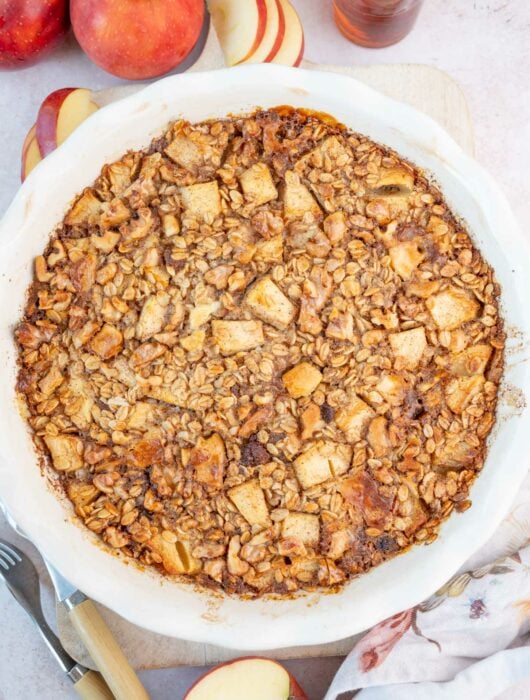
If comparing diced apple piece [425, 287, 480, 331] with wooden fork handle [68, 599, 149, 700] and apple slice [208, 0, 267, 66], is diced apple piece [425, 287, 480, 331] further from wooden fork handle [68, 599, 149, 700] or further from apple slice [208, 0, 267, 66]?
wooden fork handle [68, 599, 149, 700]

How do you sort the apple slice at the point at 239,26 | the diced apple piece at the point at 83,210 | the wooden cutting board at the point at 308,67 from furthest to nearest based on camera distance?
the wooden cutting board at the point at 308,67
the apple slice at the point at 239,26
the diced apple piece at the point at 83,210

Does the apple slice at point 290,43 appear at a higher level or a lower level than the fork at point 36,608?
higher

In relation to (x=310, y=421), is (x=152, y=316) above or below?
above

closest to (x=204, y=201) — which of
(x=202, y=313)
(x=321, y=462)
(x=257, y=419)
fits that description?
(x=202, y=313)

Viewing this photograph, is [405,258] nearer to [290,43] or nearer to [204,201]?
[204,201]

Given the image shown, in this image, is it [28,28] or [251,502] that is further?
[28,28]

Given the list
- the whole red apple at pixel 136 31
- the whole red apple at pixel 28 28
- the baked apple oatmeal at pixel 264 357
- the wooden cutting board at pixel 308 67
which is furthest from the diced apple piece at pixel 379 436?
the whole red apple at pixel 28 28

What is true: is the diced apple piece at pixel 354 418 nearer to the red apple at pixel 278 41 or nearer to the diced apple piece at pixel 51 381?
the diced apple piece at pixel 51 381
